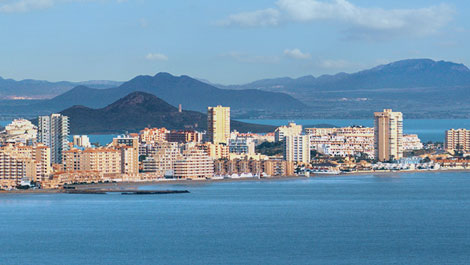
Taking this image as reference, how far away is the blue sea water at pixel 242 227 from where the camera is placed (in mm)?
33594

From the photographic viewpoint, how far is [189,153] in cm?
6744

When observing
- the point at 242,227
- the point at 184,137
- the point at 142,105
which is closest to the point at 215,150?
the point at 184,137

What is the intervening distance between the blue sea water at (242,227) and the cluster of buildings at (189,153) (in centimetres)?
639

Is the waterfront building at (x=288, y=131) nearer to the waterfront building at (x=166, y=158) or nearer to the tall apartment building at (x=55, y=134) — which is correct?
the tall apartment building at (x=55, y=134)

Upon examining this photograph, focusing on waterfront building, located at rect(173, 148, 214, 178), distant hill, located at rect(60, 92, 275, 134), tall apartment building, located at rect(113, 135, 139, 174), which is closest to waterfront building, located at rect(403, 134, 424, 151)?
waterfront building, located at rect(173, 148, 214, 178)

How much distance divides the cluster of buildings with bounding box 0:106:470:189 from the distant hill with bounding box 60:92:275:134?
46.5 metres

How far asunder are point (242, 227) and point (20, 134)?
140ft

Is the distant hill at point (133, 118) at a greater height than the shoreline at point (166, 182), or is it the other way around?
the distant hill at point (133, 118)

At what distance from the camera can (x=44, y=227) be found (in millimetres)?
40406

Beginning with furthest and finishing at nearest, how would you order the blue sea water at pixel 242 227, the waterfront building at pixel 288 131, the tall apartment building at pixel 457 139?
the tall apartment building at pixel 457 139, the waterfront building at pixel 288 131, the blue sea water at pixel 242 227

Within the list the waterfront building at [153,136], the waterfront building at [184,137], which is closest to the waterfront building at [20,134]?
the waterfront building at [153,136]

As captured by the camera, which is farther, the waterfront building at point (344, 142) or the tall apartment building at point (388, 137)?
the waterfront building at point (344, 142)

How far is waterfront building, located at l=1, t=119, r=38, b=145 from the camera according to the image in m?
76.1

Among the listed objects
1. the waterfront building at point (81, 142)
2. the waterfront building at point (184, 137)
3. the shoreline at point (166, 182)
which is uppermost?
the waterfront building at point (184, 137)
